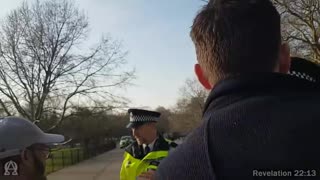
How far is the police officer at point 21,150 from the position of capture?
2.92m

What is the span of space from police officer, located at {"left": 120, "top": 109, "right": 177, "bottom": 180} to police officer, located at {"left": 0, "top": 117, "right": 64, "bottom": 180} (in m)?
2.95

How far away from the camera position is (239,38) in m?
1.80

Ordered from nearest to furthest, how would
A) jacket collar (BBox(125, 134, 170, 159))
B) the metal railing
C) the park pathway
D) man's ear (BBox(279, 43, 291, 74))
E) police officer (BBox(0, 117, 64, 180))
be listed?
man's ear (BBox(279, 43, 291, 74)) → police officer (BBox(0, 117, 64, 180)) → jacket collar (BBox(125, 134, 170, 159)) → the park pathway → the metal railing

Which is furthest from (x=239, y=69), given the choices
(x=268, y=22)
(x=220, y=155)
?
(x=220, y=155)

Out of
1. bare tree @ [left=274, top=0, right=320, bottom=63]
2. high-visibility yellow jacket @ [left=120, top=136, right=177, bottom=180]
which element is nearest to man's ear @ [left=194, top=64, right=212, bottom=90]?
high-visibility yellow jacket @ [left=120, top=136, right=177, bottom=180]

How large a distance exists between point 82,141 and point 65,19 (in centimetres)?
1899

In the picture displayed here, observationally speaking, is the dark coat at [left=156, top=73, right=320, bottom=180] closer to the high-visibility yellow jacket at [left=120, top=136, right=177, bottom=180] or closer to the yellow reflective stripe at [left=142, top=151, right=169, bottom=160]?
the high-visibility yellow jacket at [left=120, top=136, right=177, bottom=180]

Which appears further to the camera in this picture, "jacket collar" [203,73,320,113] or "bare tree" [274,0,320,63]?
"bare tree" [274,0,320,63]

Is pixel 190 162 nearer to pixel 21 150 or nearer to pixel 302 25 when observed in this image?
pixel 21 150

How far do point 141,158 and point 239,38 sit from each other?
4633 millimetres

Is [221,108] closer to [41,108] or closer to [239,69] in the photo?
[239,69]

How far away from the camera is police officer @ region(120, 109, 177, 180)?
241 inches

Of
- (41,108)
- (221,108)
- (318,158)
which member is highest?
(41,108)

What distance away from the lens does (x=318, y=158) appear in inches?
62.0
